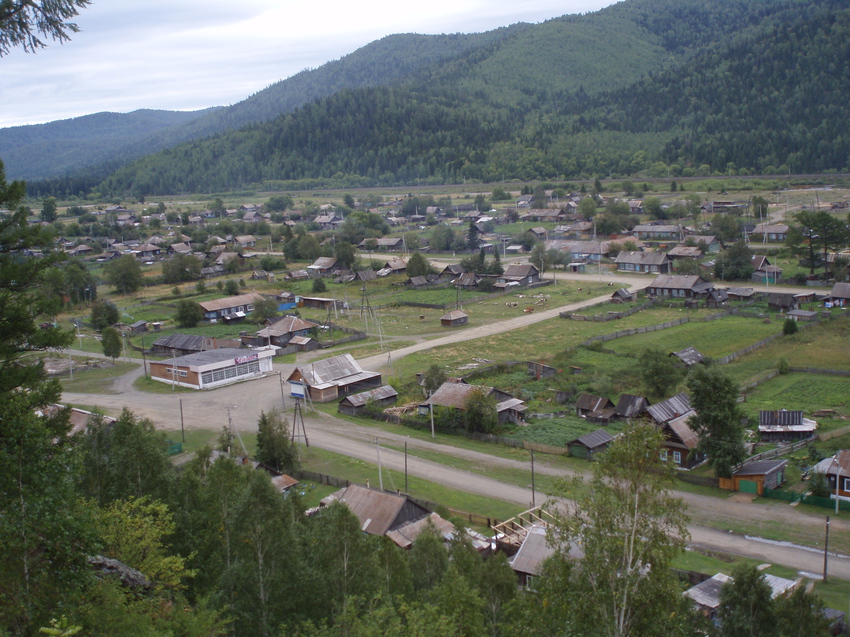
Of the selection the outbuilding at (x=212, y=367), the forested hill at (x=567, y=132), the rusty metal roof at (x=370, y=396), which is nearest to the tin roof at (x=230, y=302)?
the outbuilding at (x=212, y=367)

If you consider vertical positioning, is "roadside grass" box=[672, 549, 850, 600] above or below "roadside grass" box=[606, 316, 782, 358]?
above

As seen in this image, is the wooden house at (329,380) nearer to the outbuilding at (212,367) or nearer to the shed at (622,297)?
the outbuilding at (212,367)

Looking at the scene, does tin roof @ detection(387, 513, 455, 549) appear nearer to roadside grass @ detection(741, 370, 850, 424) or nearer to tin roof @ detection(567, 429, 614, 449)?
tin roof @ detection(567, 429, 614, 449)

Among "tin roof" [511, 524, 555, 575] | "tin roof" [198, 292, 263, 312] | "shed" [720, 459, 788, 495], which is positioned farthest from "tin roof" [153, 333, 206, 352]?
"shed" [720, 459, 788, 495]

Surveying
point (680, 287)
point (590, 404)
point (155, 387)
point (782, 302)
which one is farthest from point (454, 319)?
point (782, 302)

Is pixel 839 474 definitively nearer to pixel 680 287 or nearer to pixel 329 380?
pixel 329 380

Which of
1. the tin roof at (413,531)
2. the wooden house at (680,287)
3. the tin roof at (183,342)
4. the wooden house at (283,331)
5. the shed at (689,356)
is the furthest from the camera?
the wooden house at (680,287)
